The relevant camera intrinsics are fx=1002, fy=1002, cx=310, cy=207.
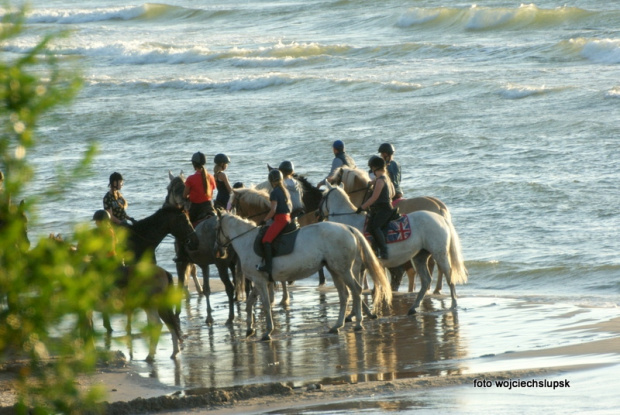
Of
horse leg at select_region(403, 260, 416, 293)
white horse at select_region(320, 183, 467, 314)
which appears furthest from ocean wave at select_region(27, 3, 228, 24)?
white horse at select_region(320, 183, 467, 314)

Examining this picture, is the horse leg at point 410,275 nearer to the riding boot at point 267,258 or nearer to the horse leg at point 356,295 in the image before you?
the horse leg at point 356,295

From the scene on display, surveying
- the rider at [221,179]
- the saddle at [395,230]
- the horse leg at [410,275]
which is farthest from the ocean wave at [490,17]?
the saddle at [395,230]

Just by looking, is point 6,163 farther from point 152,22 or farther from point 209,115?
point 152,22

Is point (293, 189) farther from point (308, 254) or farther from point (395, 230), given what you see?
point (308, 254)

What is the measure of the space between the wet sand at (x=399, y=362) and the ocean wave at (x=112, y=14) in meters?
51.1

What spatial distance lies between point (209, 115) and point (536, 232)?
18023mm

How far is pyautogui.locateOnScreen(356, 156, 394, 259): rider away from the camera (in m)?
12.8

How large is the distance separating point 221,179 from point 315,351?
4343mm

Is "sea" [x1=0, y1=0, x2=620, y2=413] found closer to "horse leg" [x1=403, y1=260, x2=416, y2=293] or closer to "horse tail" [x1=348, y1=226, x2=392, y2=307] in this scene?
"horse leg" [x1=403, y1=260, x2=416, y2=293]

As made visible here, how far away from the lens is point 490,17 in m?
45.1

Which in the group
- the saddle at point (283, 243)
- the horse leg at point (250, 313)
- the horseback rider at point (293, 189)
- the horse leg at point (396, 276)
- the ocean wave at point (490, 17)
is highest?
the ocean wave at point (490, 17)

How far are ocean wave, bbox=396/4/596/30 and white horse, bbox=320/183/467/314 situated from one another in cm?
3194

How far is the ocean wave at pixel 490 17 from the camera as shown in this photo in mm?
43500

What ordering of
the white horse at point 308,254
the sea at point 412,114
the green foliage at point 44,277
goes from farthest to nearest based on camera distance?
the sea at point 412,114 < the white horse at point 308,254 < the green foliage at point 44,277
